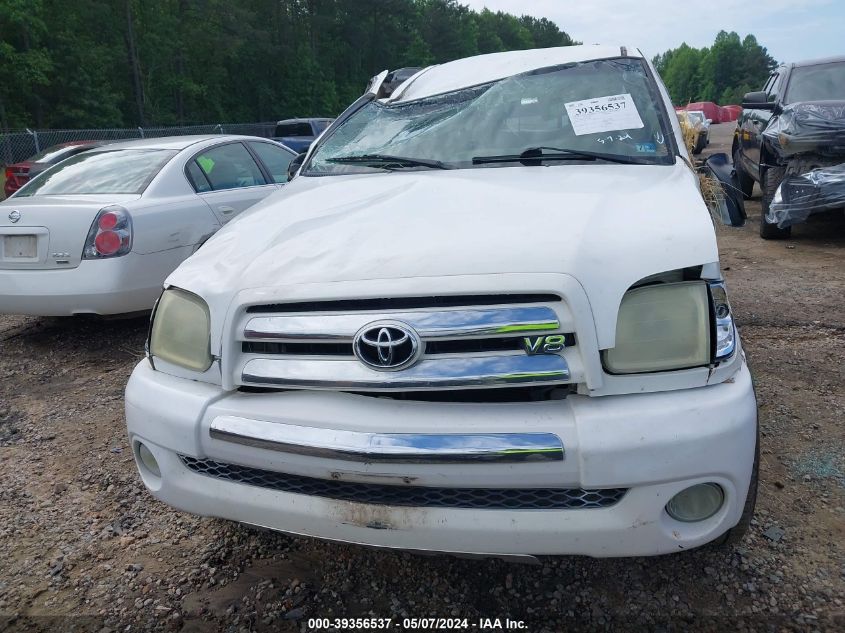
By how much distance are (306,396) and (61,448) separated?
2122mm

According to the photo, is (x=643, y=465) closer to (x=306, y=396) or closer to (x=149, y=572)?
(x=306, y=396)

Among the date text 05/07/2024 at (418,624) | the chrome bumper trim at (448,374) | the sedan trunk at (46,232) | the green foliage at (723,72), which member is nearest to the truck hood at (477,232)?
the chrome bumper trim at (448,374)

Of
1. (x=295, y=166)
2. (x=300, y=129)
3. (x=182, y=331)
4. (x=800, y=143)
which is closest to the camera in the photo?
(x=182, y=331)

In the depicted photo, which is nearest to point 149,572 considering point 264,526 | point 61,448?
point 264,526

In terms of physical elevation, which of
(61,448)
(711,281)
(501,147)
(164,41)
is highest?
(164,41)

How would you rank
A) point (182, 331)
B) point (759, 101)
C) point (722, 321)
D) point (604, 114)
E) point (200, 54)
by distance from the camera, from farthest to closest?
point (200, 54) → point (759, 101) → point (604, 114) → point (182, 331) → point (722, 321)

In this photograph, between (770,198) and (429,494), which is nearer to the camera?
(429,494)

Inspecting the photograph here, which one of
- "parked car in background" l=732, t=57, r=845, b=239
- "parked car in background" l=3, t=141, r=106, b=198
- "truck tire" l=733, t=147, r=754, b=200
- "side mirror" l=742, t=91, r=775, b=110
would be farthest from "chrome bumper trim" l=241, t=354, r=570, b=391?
"parked car in background" l=3, t=141, r=106, b=198

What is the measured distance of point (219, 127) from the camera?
25.3m

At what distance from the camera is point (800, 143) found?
643cm

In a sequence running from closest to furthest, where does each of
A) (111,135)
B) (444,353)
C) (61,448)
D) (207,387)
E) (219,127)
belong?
1. (444,353)
2. (207,387)
3. (61,448)
4. (111,135)
5. (219,127)

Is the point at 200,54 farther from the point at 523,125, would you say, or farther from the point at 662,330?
the point at 662,330

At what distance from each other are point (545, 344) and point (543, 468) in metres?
0.32

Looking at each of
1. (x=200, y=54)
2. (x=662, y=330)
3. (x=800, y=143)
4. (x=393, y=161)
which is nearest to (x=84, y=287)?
(x=393, y=161)
